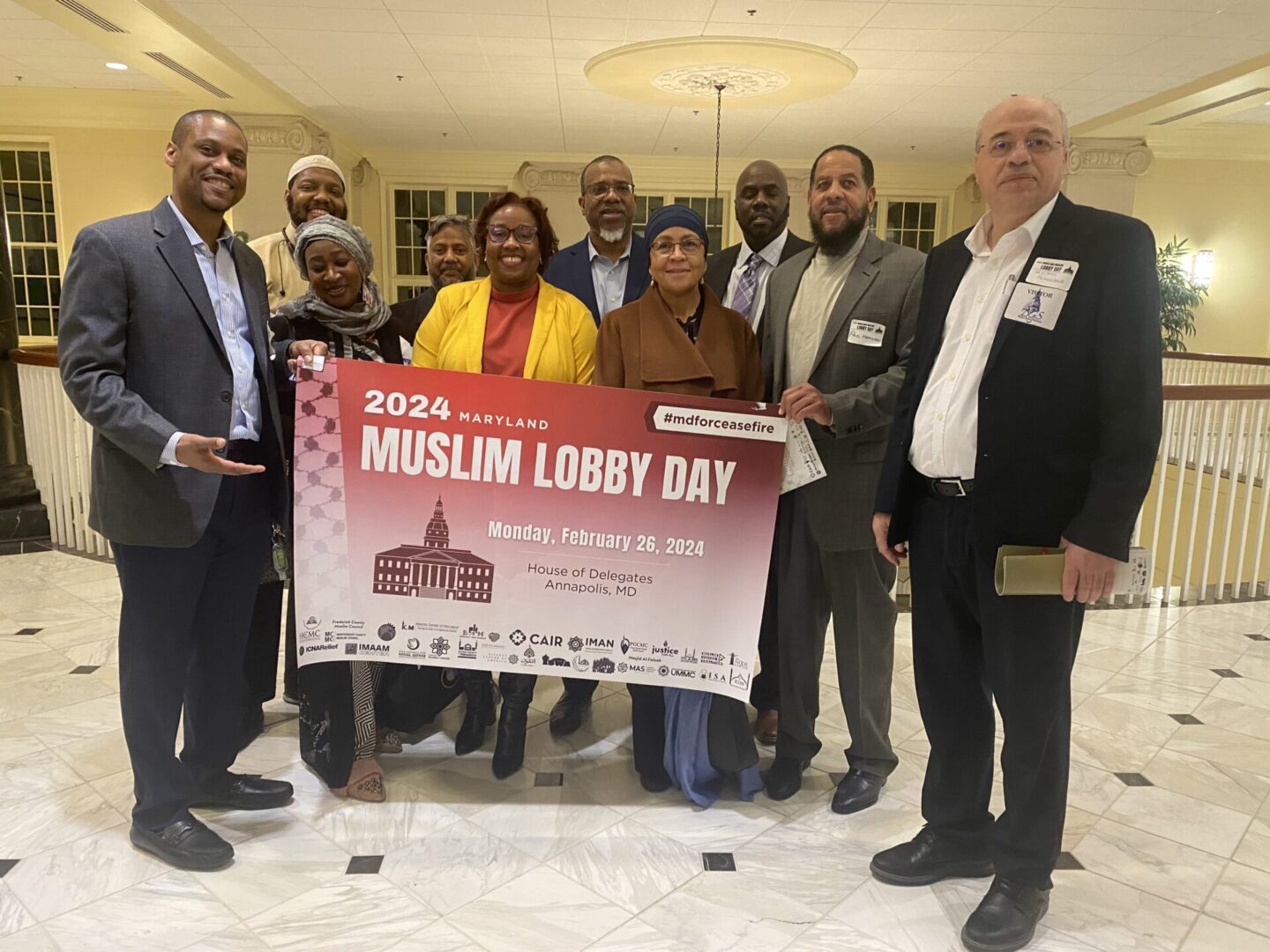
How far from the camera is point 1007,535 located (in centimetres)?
185

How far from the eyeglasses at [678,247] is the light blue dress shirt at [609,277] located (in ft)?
2.29

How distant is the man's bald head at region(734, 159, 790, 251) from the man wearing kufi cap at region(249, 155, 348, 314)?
4.61 feet

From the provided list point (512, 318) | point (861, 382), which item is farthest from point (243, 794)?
point (861, 382)

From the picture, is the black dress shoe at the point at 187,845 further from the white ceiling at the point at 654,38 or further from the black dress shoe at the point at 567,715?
the white ceiling at the point at 654,38

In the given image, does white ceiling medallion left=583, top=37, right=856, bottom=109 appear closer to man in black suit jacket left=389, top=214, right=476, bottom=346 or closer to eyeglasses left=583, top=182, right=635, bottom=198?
man in black suit jacket left=389, top=214, right=476, bottom=346

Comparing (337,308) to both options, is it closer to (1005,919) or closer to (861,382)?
(861,382)

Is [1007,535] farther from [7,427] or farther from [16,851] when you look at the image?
[7,427]

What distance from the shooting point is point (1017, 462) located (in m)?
1.82

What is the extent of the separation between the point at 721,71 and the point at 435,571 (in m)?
6.05

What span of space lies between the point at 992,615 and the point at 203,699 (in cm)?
204

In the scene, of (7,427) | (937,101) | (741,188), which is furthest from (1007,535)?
(937,101)

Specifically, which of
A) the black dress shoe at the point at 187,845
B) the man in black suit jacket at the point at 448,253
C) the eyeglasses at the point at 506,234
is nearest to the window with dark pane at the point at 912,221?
the man in black suit jacket at the point at 448,253

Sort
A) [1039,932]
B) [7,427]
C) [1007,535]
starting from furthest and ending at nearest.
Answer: [7,427] → [1039,932] → [1007,535]

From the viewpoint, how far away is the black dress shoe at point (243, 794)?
2.45 m
